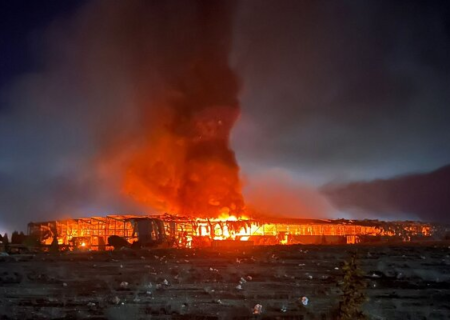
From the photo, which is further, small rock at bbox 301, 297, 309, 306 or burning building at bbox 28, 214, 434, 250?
burning building at bbox 28, 214, 434, 250

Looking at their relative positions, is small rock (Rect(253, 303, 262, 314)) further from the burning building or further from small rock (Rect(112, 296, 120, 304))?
the burning building

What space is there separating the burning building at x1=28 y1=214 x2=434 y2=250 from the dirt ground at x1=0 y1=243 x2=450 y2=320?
99.7 feet

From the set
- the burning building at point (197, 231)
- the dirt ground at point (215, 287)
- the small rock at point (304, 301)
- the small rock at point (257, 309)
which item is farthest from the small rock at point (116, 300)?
the burning building at point (197, 231)

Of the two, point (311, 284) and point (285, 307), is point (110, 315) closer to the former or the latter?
point (285, 307)

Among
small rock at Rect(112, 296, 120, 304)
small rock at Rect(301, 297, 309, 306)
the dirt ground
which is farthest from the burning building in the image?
small rock at Rect(301, 297, 309, 306)

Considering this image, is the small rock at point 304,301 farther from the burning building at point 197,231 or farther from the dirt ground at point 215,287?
the burning building at point 197,231

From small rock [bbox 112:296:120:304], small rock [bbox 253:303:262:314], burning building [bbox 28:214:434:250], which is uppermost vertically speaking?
burning building [bbox 28:214:434:250]

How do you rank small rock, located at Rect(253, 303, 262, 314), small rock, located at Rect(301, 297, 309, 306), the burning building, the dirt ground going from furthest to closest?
the burning building → small rock, located at Rect(301, 297, 309, 306) → the dirt ground → small rock, located at Rect(253, 303, 262, 314)

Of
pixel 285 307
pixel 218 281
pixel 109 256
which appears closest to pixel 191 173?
pixel 109 256

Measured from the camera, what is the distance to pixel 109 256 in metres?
33.0

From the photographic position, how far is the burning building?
6178cm

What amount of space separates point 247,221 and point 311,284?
147ft

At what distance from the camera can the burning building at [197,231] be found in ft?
203

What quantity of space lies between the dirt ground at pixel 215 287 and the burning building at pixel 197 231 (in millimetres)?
30374
